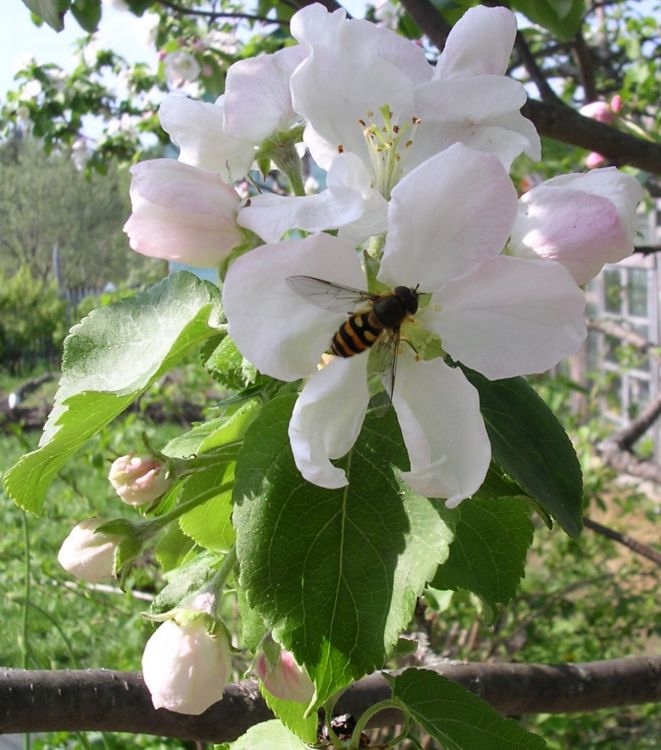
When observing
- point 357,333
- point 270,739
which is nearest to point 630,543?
point 270,739

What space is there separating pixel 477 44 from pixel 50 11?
86cm

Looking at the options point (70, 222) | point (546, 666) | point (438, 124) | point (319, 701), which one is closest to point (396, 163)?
point (438, 124)

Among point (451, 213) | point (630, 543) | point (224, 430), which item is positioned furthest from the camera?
point (630, 543)

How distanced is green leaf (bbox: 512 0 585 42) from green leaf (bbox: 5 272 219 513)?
1136 millimetres

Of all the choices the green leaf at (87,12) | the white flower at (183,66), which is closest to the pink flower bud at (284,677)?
the green leaf at (87,12)

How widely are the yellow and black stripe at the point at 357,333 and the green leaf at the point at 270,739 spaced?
391 millimetres

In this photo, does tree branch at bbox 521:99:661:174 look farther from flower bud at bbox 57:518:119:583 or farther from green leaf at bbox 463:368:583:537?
flower bud at bbox 57:518:119:583

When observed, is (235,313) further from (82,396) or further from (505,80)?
(505,80)

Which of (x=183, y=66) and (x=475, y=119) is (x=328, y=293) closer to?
(x=475, y=119)

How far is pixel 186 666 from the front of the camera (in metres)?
0.63

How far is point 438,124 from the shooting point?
0.66 m

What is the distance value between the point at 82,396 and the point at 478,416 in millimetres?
Result: 278

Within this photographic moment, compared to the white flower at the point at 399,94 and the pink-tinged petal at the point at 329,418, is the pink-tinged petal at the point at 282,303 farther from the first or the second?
the white flower at the point at 399,94

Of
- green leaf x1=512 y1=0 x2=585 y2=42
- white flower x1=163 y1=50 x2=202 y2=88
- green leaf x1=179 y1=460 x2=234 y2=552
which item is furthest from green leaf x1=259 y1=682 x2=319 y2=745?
white flower x1=163 y1=50 x2=202 y2=88
